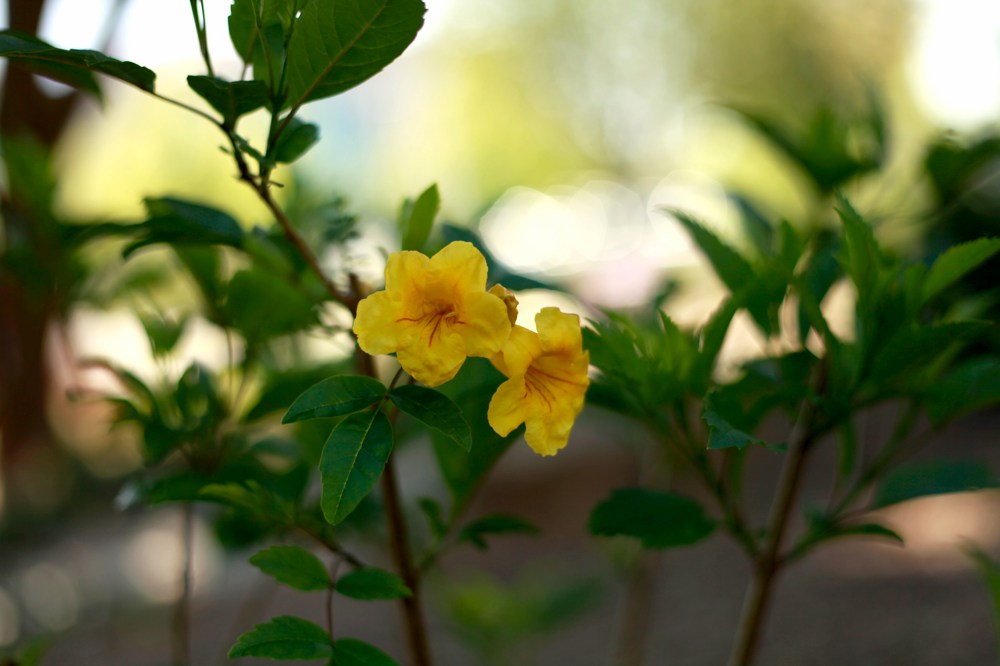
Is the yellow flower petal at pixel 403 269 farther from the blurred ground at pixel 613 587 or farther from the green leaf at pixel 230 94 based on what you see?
the blurred ground at pixel 613 587

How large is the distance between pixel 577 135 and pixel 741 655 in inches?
582

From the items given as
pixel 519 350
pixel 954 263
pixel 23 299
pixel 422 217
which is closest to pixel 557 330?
pixel 519 350

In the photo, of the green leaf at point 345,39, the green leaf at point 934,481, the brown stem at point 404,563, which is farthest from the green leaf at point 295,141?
the green leaf at point 934,481

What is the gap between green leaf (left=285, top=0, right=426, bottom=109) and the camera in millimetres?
516

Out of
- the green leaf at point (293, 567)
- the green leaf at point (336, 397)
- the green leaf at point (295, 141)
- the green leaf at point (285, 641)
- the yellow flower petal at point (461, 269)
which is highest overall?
the green leaf at point (295, 141)

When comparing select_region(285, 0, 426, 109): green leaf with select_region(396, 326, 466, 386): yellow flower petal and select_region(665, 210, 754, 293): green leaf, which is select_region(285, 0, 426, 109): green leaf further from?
select_region(665, 210, 754, 293): green leaf

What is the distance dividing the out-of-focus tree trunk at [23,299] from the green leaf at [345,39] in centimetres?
31

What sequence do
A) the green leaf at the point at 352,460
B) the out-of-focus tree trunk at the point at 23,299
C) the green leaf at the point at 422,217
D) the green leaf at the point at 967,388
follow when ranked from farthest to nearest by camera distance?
the out-of-focus tree trunk at the point at 23,299, the green leaf at the point at 967,388, the green leaf at the point at 422,217, the green leaf at the point at 352,460

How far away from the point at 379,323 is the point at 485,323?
66 millimetres

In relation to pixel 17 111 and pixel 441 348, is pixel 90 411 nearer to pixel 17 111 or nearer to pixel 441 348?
pixel 17 111

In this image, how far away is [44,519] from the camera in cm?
379

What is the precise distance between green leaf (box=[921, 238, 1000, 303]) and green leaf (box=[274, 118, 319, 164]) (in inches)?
19.6

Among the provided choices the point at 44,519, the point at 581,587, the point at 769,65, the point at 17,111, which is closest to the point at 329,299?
the point at 581,587

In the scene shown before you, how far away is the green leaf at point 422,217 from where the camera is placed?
577 millimetres
